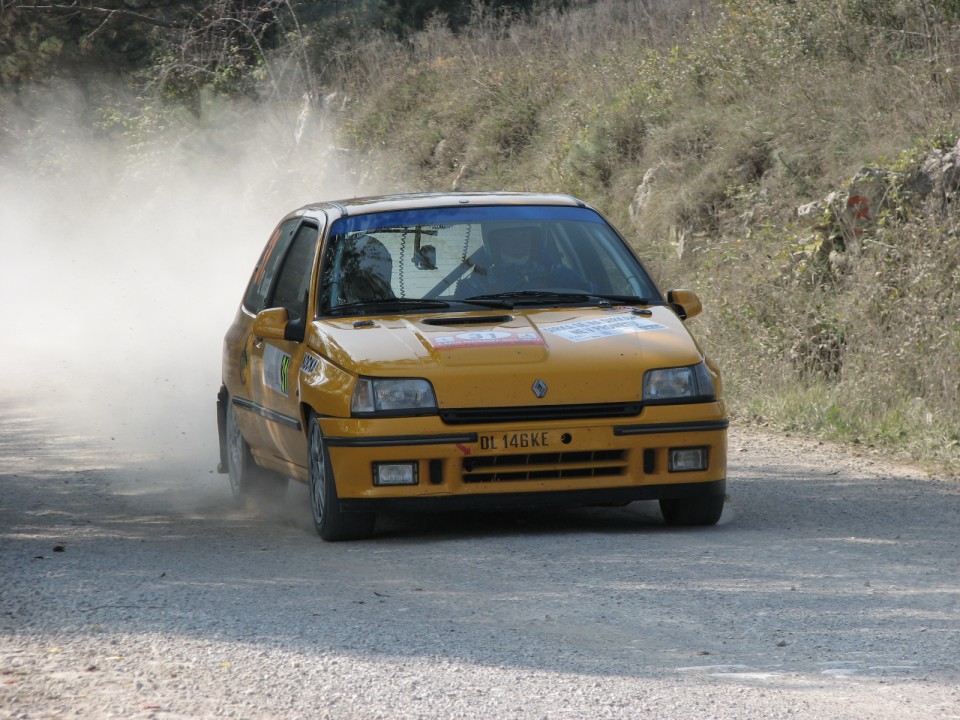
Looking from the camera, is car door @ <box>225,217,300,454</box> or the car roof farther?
car door @ <box>225,217,300,454</box>

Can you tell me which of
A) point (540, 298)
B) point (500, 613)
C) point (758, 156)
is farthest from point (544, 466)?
point (758, 156)

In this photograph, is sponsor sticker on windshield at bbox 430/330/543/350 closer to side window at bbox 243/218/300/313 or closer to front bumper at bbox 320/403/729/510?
front bumper at bbox 320/403/729/510

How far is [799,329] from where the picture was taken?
12.9 m

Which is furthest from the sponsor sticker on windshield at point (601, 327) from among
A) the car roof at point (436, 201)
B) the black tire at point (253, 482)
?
the black tire at point (253, 482)

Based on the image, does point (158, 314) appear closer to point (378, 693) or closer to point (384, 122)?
point (384, 122)

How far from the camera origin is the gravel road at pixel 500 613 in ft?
15.3

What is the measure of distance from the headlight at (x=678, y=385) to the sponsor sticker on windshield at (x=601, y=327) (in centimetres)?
33

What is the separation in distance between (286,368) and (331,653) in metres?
3.08

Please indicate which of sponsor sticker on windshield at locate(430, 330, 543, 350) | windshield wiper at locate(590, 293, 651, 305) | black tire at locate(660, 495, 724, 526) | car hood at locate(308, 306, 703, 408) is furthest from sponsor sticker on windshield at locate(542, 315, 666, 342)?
black tire at locate(660, 495, 724, 526)

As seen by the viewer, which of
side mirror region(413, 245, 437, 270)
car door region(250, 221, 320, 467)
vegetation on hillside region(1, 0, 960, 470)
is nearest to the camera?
car door region(250, 221, 320, 467)

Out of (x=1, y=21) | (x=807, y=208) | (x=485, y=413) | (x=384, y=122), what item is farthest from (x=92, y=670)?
(x=384, y=122)

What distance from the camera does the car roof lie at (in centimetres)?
859

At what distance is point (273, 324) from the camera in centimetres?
803

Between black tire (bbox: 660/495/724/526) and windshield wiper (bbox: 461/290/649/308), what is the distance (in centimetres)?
113
